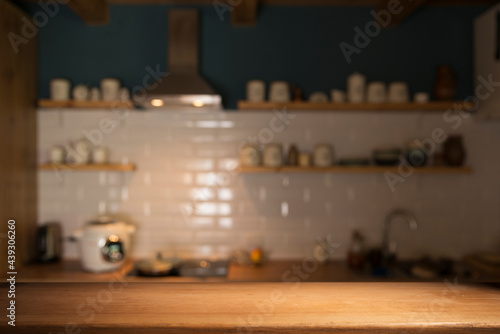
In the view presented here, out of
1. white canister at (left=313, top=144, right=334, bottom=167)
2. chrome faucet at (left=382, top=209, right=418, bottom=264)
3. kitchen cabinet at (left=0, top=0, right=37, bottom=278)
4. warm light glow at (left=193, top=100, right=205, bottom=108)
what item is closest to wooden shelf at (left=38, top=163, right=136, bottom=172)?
kitchen cabinet at (left=0, top=0, right=37, bottom=278)

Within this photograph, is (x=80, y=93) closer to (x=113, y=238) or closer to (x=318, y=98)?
(x=113, y=238)

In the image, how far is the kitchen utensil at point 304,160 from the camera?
112 inches

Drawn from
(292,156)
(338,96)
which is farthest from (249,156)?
(338,96)

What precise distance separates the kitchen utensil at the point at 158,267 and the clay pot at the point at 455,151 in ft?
6.95

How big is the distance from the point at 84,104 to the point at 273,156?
140 centimetres

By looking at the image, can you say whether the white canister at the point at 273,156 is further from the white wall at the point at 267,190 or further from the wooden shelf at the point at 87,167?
the wooden shelf at the point at 87,167

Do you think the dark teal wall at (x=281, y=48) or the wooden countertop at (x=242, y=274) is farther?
the dark teal wall at (x=281, y=48)

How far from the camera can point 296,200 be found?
302 centimetres

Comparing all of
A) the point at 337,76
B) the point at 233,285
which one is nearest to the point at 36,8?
the point at 337,76

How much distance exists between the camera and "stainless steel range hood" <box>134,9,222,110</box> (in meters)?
2.58

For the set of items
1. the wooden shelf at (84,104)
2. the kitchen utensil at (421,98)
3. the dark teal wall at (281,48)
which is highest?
the dark teal wall at (281,48)

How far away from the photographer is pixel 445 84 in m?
2.88

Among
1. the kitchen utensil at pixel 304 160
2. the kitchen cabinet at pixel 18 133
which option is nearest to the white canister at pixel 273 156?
the kitchen utensil at pixel 304 160

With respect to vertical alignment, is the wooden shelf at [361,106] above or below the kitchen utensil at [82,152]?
above
